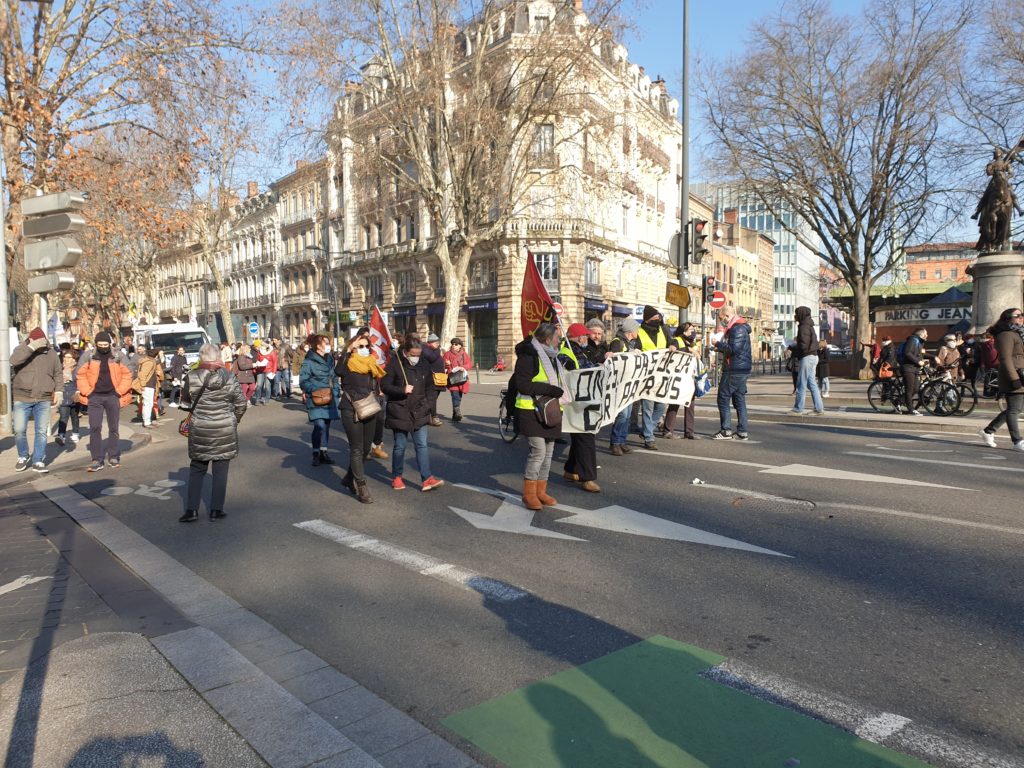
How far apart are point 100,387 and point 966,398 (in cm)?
1448

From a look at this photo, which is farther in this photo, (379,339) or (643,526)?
(379,339)

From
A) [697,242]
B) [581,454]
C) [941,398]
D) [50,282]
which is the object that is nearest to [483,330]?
[697,242]

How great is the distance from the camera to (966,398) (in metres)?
14.0

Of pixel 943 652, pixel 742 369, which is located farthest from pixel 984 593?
pixel 742 369

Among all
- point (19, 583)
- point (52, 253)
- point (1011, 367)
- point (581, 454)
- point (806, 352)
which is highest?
point (52, 253)

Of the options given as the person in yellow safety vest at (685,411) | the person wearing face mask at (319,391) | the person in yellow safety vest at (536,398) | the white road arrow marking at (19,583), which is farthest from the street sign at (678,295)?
the white road arrow marking at (19,583)

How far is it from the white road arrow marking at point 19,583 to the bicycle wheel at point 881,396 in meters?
14.1

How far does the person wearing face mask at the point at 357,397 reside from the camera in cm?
771

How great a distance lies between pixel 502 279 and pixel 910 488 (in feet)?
119

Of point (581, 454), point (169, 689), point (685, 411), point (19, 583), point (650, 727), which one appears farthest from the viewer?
point (685, 411)

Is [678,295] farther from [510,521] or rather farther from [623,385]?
[510,521]

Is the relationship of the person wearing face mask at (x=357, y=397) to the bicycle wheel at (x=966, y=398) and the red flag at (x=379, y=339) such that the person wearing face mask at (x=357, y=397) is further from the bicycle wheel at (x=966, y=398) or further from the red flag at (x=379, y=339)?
the bicycle wheel at (x=966, y=398)

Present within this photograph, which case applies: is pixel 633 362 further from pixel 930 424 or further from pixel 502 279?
pixel 502 279

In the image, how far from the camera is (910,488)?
7.35 meters
